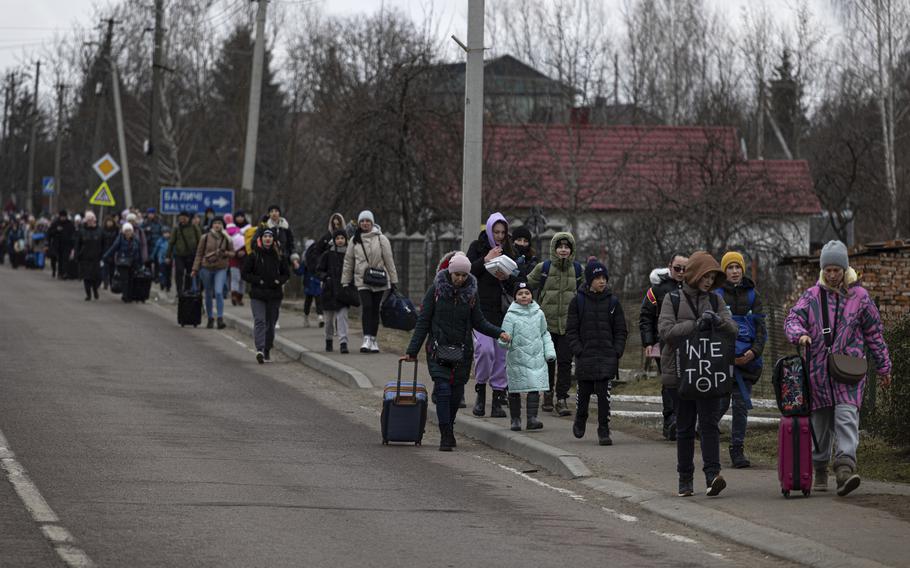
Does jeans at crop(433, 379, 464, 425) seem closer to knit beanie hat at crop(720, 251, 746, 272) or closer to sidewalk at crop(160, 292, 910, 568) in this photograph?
sidewalk at crop(160, 292, 910, 568)

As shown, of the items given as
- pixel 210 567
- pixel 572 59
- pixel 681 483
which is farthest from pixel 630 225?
pixel 210 567

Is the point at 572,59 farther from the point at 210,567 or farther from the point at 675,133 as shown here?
the point at 210,567

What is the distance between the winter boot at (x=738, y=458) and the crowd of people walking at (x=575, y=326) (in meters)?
0.01

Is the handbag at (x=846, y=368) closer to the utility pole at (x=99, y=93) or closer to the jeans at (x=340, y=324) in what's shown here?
the jeans at (x=340, y=324)

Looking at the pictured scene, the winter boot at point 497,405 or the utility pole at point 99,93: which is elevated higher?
the utility pole at point 99,93

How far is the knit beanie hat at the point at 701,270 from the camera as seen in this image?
36.4ft

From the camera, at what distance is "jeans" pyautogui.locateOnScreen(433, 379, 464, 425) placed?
45.7ft

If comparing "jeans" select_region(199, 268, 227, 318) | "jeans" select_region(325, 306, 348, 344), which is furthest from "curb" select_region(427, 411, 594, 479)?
"jeans" select_region(199, 268, 227, 318)

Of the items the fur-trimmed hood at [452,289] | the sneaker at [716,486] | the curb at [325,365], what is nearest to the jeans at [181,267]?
the curb at [325,365]

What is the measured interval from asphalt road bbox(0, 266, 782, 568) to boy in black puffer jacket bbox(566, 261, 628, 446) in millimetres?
982

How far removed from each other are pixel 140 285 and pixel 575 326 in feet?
62.2

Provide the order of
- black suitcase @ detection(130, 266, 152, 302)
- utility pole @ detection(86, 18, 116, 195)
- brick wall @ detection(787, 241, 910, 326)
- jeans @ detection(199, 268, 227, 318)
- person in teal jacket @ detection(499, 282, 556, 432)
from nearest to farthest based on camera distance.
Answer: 1. person in teal jacket @ detection(499, 282, 556, 432)
2. brick wall @ detection(787, 241, 910, 326)
3. jeans @ detection(199, 268, 227, 318)
4. black suitcase @ detection(130, 266, 152, 302)
5. utility pole @ detection(86, 18, 116, 195)

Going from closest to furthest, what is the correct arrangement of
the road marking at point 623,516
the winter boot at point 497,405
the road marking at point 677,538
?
the road marking at point 677,538 < the road marking at point 623,516 < the winter boot at point 497,405

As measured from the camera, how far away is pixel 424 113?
107 ft
